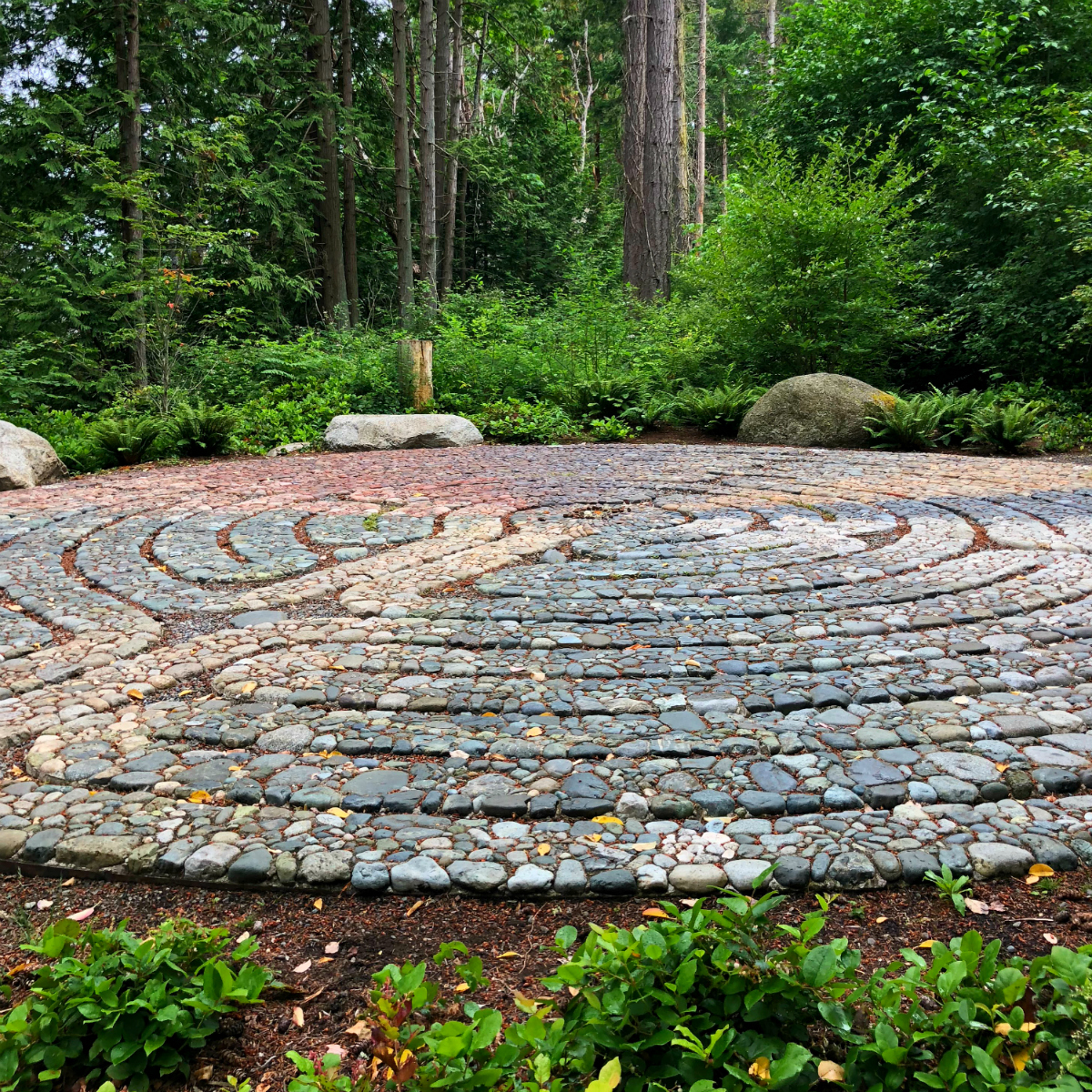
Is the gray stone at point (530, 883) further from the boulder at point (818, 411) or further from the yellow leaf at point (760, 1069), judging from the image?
the boulder at point (818, 411)

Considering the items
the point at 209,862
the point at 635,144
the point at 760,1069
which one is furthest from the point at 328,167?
the point at 760,1069

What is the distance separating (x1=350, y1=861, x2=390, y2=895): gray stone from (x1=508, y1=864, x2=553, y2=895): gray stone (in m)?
0.28

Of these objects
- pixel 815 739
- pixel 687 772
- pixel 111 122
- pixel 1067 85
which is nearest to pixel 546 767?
pixel 687 772

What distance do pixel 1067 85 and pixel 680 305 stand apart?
6551 mm

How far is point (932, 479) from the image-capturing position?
6.37 metres

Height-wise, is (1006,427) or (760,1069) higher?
(1006,427)

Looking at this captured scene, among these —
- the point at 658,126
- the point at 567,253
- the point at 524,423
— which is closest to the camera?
the point at 524,423

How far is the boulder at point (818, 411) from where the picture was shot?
28.8ft

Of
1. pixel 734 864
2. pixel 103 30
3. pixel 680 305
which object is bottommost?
pixel 734 864

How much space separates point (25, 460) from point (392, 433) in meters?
3.40

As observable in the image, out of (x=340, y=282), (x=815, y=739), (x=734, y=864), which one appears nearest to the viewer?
(x=734, y=864)

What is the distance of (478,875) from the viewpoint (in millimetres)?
1907

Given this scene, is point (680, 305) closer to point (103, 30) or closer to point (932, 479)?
Result: point (932, 479)

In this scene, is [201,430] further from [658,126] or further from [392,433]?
[658,126]
